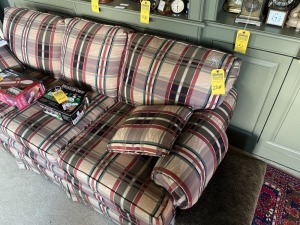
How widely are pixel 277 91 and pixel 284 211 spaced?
70cm

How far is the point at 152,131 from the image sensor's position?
3.38ft

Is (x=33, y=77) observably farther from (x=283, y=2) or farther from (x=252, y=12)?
(x=283, y=2)

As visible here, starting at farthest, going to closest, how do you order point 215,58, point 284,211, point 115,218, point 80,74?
1. point 80,74
2. point 284,211
3. point 115,218
4. point 215,58

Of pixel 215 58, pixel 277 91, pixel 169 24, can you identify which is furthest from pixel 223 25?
pixel 277 91

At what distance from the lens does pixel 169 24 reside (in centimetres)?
135

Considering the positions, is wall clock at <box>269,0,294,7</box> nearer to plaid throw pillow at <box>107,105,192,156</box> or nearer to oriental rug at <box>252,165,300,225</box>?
plaid throw pillow at <box>107,105,192,156</box>

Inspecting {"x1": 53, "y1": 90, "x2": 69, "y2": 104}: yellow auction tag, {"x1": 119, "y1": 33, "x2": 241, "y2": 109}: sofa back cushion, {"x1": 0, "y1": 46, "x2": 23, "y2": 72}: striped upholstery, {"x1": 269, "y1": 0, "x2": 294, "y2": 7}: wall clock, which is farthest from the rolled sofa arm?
{"x1": 0, "y1": 46, "x2": 23, "y2": 72}: striped upholstery

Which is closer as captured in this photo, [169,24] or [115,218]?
[115,218]

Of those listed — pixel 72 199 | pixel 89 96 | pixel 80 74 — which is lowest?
pixel 72 199

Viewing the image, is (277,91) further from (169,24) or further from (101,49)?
(101,49)

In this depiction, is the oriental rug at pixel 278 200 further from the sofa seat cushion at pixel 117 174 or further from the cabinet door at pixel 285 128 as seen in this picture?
the sofa seat cushion at pixel 117 174

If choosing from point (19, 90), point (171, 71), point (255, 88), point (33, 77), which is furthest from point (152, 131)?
point (33, 77)

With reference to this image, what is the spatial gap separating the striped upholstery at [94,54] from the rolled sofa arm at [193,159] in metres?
0.58

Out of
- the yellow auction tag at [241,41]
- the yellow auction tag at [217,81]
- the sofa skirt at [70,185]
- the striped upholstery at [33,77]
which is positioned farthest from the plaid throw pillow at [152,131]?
the striped upholstery at [33,77]
